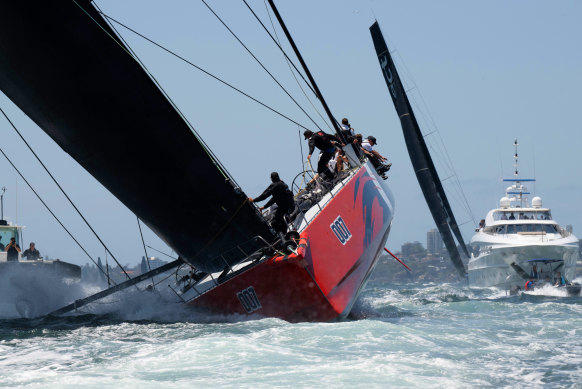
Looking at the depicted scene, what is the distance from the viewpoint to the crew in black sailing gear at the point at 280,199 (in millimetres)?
11270

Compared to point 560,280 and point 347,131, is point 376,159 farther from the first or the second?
point 560,280

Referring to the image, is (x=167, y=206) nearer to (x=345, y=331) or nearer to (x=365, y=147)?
(x=345, y=331)

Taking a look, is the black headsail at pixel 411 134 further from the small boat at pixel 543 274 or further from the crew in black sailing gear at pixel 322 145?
the crew in black sailing gear at pixel 322 145

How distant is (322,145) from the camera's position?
13.8 meters

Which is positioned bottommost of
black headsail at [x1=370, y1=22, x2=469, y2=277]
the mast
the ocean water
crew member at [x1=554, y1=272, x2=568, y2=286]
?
the ocean water

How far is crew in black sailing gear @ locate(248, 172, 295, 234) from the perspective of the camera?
37.0 ft

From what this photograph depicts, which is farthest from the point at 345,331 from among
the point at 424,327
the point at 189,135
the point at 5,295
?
the point at 5,295

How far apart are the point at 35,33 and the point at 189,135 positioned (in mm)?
2213

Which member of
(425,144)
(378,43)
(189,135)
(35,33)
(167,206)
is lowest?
(167,206)

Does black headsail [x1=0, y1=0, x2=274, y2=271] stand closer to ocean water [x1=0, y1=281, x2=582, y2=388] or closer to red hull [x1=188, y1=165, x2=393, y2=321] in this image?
red hull [x1=188, y1=165, x2=393, y2=321]

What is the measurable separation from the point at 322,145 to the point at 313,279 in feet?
12.9

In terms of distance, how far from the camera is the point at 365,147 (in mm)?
15297

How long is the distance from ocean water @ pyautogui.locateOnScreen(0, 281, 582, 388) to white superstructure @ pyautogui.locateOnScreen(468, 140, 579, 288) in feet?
51.9

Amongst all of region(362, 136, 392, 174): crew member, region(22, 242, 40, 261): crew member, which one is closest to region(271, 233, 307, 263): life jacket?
region(362, 136, 392, 174): crew member
